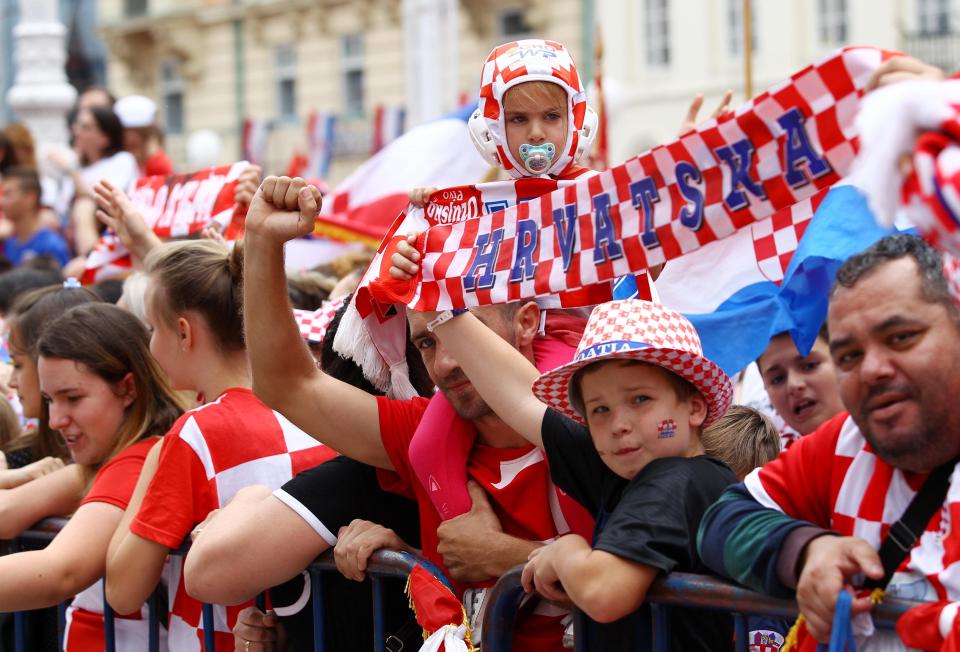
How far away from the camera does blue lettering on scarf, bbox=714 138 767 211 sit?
9.32ft

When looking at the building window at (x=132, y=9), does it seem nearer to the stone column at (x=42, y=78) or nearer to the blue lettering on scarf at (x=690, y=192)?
the stone column at (x=42, y=78)

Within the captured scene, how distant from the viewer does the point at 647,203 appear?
10.0 ft

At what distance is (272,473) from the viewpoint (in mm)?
4066

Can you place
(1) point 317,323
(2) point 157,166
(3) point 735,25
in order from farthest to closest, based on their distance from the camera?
(3) point 735,25 → (2) point 157,166 → (1) point 317,323

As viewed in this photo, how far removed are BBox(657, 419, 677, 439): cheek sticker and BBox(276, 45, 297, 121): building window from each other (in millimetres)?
34117

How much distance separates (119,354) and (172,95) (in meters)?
35.8

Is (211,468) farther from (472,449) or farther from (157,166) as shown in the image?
(157,166)

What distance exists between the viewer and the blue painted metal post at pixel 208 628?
394 cm

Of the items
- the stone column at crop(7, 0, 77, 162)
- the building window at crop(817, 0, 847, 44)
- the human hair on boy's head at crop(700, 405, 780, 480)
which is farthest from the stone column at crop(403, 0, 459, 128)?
the building window at crop(817, 0, 847, 44)

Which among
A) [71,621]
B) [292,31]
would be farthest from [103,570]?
[292,31]

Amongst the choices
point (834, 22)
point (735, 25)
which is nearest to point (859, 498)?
point (834, 22)

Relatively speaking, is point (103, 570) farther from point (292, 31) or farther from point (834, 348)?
point (292, 31)

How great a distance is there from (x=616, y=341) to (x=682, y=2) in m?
27.8

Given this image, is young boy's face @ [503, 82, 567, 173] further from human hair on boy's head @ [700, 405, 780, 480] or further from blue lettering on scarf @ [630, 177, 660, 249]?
human hair on boy's head @ [700, 405, 780, 480]
